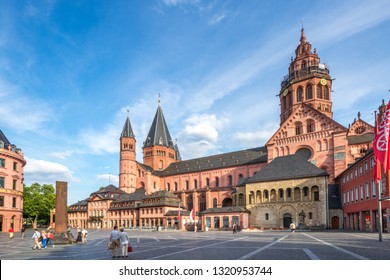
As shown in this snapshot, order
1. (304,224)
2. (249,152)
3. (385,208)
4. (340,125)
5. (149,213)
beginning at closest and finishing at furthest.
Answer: (385,208)
(304,224)
(340,125)
(149,213)
(249,152)

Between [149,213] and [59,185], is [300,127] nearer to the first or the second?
[149,213]

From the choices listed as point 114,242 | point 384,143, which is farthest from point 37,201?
point 384,143

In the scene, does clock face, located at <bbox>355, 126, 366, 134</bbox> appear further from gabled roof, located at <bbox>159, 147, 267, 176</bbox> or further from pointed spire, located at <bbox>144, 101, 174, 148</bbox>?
pointed spire, located at <bbox>144, 101, 174, 148</bbox>

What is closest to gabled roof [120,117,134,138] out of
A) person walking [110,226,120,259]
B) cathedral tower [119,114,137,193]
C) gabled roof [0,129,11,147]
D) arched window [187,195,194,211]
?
cathedral tower [119,114,137,193]

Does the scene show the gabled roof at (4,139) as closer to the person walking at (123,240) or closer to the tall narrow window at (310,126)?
the person walking at (123,240)

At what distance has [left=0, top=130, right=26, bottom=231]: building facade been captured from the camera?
187 feet

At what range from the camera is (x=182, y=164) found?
4136 inches

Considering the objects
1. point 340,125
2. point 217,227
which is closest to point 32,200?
point 217,227

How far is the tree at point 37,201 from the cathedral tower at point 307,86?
206 feet

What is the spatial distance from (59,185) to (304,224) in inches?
1532

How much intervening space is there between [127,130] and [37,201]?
102ft

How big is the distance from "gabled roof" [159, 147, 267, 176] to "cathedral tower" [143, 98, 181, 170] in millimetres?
3737

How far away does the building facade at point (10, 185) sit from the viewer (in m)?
57.1

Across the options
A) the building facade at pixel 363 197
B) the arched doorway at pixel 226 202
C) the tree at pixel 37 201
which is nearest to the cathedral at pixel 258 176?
the arched doorway at pixel 226 202
